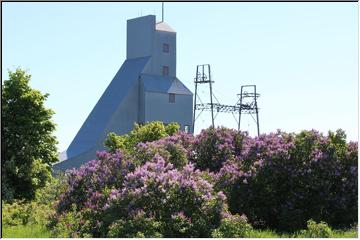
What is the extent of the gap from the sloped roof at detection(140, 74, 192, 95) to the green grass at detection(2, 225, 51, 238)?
26864mm

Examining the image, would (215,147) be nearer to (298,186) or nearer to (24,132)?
(298,186)

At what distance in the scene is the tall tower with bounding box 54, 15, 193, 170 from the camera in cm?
3703

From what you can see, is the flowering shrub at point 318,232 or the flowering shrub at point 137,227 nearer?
the flowering shrub at point 137,227

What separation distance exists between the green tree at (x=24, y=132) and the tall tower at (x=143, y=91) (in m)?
17.8

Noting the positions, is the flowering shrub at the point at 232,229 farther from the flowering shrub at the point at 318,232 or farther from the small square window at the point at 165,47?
the small square window at the point at 165,47

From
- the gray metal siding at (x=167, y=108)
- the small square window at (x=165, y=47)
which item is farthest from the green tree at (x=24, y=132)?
the small square window at (x=165, y=47)

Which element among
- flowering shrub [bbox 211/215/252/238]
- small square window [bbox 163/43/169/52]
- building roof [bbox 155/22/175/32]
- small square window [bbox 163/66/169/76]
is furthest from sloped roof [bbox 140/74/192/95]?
flowering shrub [bbox 211/215/252/238]

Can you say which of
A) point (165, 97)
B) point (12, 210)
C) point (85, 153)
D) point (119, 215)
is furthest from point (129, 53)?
point (119, 215)

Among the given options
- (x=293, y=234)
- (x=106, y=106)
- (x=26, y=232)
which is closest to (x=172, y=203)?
(x=293, y=234)

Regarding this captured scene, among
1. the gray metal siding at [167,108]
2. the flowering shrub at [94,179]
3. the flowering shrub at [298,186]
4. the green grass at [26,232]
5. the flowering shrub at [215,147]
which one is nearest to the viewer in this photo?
the green grass at [26,232]

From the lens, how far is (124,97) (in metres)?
37.4

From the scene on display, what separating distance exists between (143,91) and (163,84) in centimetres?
166

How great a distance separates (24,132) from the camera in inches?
707

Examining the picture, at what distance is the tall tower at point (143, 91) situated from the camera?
37.0 metres
